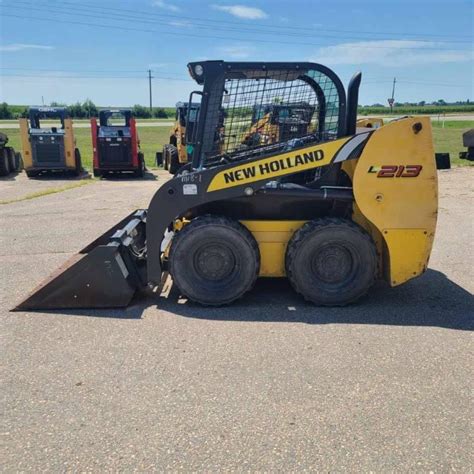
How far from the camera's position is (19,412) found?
3.20 metres

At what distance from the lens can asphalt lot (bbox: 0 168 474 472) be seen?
282 centimetres

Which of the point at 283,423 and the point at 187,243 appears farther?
the point at 187,243

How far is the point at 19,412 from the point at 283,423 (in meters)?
1.68

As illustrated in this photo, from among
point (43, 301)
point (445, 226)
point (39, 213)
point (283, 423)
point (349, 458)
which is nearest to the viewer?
point (349, 458)

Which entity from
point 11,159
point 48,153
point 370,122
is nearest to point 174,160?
point 48,153

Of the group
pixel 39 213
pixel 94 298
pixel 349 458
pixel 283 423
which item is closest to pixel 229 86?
pixel 94 298

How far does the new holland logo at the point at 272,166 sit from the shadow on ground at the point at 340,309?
4.20 feet

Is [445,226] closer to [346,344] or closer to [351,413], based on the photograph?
[346,344]

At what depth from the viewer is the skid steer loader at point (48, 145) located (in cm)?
1644

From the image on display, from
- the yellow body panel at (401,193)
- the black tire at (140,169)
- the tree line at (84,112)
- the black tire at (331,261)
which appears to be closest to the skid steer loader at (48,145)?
the black tire at (140,169)

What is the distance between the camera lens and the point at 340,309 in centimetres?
491

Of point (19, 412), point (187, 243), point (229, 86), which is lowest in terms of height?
point (19, 412)

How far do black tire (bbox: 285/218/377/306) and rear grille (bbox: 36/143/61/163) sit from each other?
13642 mm

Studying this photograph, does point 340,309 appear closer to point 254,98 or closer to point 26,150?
point 254,98
